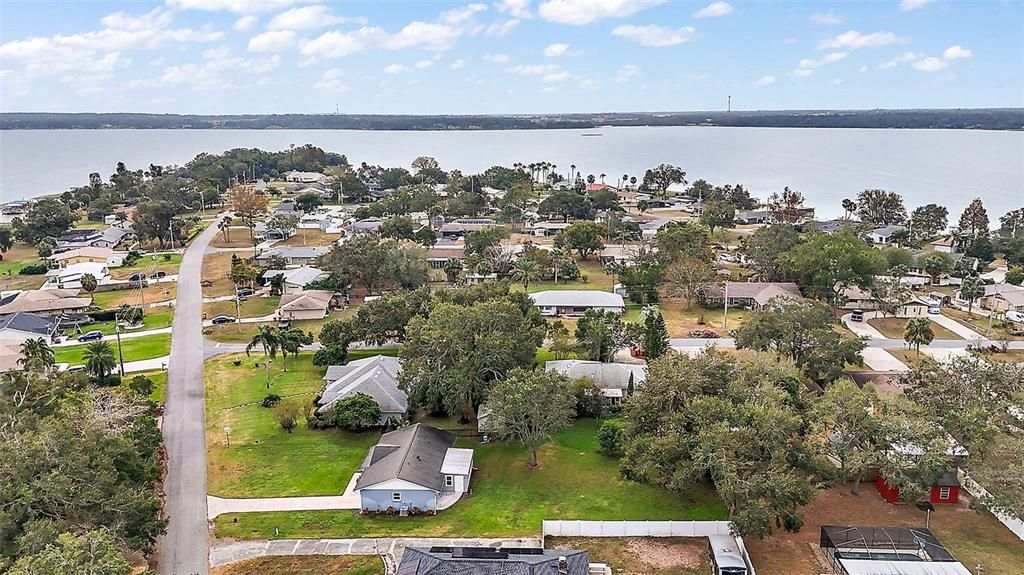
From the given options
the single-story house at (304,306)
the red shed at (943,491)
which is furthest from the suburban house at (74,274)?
the red shed at (943,491)

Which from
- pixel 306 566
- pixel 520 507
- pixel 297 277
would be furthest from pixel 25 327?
pixel 520 507

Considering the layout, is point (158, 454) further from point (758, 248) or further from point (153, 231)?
point (153, 231)

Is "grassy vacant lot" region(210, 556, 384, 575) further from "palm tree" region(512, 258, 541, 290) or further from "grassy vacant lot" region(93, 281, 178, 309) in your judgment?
"grassy vacant lot" region(93, 281, 178, 309)

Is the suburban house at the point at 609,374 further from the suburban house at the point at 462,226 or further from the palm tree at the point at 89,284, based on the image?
the suburban house at the point at 462,226

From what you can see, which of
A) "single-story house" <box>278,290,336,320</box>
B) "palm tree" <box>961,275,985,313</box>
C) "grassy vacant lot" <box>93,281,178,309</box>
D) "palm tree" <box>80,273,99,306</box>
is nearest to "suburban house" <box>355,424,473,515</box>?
"single-story house" <box>278,290,336,320</box>

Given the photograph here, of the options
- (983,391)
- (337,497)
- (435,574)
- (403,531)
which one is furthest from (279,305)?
(983,391)

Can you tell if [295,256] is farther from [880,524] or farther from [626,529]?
[880,524]
